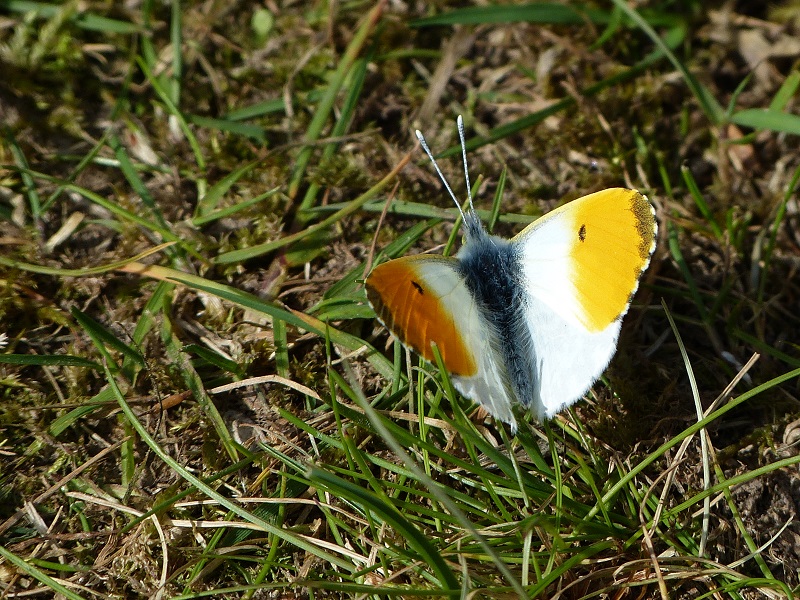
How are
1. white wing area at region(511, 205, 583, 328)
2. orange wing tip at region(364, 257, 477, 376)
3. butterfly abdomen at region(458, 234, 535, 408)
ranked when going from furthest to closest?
white wing area at region(511, 205, 583, 328) → butterfly abdomen at region(458, 234, 535, 408) → orange wing tip at region(364, 257, 477, 376)

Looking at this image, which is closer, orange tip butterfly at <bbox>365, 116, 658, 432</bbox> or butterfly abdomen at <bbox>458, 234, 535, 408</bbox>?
orange tip butterfly at <bbox>365, 116, 658, 432</bbox>

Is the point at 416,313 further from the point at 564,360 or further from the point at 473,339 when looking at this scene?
the point at 564,360

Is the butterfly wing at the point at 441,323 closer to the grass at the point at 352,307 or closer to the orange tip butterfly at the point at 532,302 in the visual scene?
the orange tip butterfly at the point at 532,302

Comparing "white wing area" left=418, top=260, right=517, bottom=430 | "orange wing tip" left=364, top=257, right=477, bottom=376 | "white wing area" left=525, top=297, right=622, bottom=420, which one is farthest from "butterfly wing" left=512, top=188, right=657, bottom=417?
"orange wing tip" left=364, top=257, right=477, bottom=376

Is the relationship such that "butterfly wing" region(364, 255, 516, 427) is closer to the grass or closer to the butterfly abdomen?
the butterfly abdomen

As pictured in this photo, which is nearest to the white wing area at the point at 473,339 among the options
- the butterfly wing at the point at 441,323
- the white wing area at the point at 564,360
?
the butterfly wing at the point at 441,323

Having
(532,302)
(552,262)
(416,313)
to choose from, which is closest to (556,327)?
(532,302)
